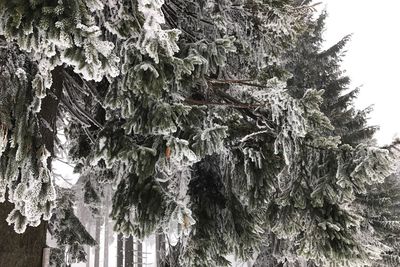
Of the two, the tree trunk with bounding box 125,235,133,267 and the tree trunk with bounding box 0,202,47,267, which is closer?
the tree trunk with bounding box 0,202,47,267

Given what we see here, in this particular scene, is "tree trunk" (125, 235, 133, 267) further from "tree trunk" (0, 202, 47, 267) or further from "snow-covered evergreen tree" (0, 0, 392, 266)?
"tree trunk" (0, 202, 47, 267)

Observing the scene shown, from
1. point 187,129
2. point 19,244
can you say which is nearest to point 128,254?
point 187,129

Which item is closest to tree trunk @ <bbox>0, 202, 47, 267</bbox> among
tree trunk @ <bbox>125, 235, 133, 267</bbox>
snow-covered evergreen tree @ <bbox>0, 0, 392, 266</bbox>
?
snow-covered evergreen tree @ <bbox>0, 0, 392, 266</bbox>

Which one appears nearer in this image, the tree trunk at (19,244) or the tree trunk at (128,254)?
the tree trunk at (19,244)

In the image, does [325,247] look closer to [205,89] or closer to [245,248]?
[245,248]

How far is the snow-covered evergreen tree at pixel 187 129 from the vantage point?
316 centimetres

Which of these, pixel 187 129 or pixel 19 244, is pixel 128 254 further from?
pixel 19 244

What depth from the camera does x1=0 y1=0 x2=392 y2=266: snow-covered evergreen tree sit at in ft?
10.4

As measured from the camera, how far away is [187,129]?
425 cm

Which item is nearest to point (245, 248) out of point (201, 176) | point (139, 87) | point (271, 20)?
point (201, 176)

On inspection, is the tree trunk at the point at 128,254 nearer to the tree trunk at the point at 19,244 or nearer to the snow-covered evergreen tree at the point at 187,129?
the snow-covered evergreen tree at the point at 187,129

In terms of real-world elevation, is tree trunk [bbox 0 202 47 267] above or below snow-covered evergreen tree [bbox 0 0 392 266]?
below

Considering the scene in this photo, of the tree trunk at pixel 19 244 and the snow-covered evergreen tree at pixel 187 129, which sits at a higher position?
the snow-covered evergreen tree at pixel 187 129

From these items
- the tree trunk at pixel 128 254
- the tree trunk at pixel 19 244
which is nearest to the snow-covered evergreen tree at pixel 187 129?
the tree trunk at pixel 19 244
